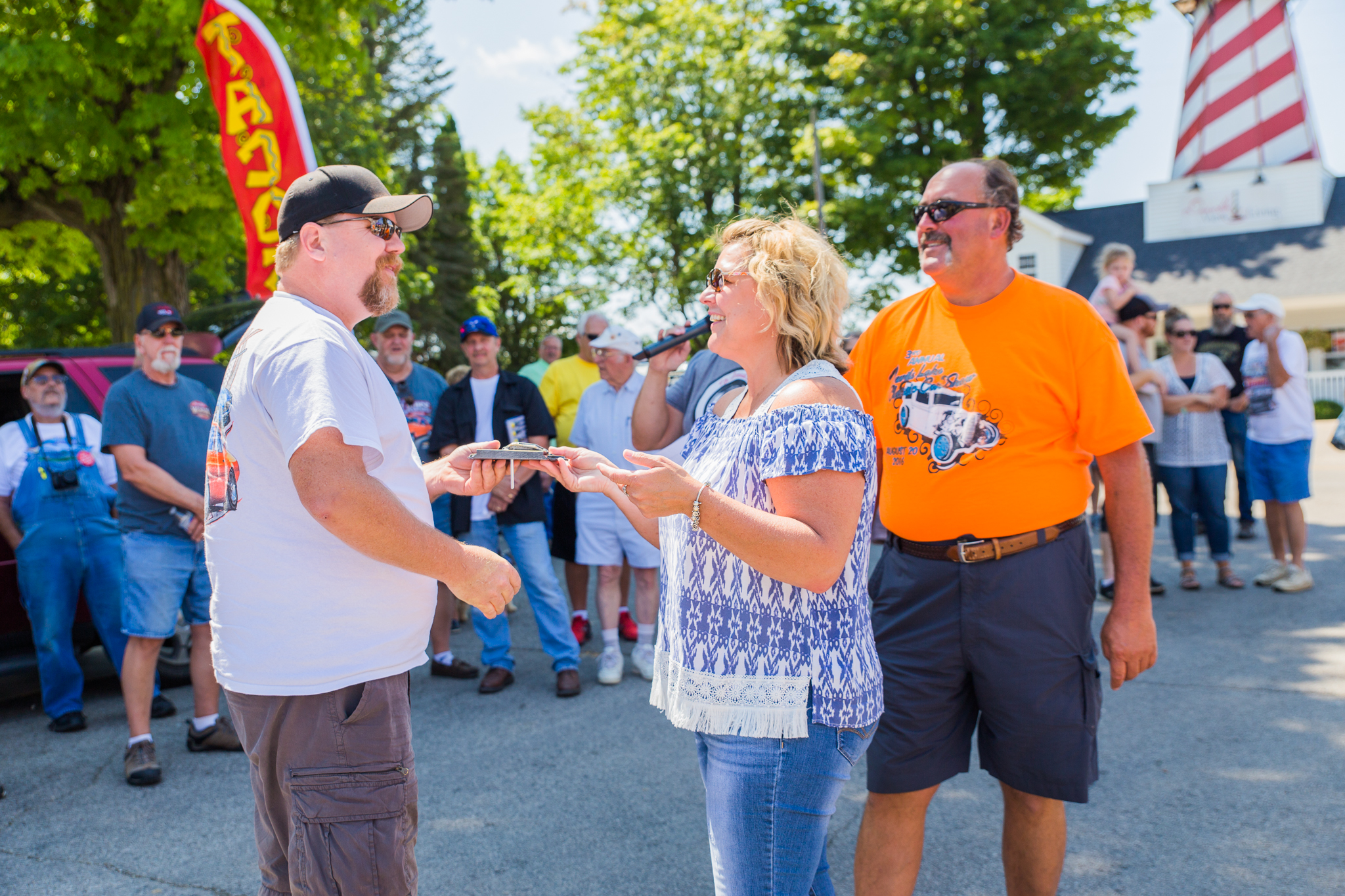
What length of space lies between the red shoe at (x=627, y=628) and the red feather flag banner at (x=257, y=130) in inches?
131

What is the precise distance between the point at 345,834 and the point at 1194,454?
688cm

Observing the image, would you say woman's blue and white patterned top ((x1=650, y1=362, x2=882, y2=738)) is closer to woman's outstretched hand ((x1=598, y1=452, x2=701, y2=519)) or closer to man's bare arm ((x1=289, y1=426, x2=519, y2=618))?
woman's outstretched hand ((x1=598, y1=452, x2=701, y2=519))

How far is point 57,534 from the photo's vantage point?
15.9 ft

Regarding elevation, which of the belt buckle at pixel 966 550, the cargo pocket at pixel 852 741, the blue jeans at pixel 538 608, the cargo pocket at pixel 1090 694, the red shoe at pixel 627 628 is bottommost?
the red shoe at pixel 627 628

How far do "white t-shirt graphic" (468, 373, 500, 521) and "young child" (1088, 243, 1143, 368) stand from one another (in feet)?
14.3

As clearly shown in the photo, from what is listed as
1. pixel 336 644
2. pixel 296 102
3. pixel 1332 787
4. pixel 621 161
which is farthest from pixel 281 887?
pixel 621 161

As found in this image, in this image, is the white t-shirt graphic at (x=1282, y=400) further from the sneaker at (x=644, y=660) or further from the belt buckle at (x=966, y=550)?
the belt buckle at (x=966, y=550)

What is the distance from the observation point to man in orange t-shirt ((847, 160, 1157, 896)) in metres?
2.45

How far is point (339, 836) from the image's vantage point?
180cm

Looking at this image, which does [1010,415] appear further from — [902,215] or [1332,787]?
[902,215]

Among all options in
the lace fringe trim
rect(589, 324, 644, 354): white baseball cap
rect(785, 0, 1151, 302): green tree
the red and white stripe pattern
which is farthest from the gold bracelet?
the red and white stripe pattern

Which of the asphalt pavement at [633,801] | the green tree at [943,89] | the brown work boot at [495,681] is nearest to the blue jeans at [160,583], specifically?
the asphalt pavement at [633,801]

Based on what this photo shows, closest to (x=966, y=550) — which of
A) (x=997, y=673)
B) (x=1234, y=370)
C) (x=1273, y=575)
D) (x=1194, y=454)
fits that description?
(x=997, y=673)

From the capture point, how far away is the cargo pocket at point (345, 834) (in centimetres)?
179
